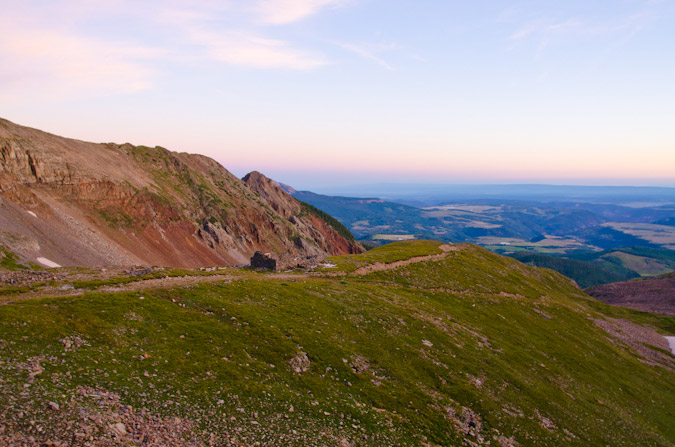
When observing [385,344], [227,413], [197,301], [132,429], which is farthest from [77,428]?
[385,344]

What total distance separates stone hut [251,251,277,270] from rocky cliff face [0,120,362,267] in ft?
8.85

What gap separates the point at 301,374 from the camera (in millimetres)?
25125

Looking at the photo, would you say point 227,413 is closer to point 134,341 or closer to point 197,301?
point 134,341

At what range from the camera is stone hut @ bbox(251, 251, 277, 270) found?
5206 cm

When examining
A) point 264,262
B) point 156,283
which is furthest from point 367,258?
point 156,283

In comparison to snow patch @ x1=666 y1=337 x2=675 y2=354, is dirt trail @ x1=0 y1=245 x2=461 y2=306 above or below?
above

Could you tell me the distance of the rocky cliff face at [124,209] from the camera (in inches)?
3076

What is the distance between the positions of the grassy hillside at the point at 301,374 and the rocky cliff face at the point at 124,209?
77.8ft

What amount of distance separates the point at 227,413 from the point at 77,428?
6741 millimetres

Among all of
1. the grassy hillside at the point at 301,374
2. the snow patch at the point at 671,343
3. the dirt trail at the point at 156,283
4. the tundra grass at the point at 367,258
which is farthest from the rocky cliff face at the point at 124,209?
the snow patch at the point at 671,343

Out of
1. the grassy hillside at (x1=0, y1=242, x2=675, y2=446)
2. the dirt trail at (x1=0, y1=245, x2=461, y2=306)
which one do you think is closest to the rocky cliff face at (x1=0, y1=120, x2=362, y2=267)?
the dirt trail at (x1=0, y1=245, x2=461, y2=306)

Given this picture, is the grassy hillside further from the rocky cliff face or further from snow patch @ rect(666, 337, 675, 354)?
snow patch @ rect(666, 337, 675, 354)

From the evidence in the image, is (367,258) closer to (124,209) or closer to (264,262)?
(264,262)

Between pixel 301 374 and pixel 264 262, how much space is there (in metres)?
29.0
